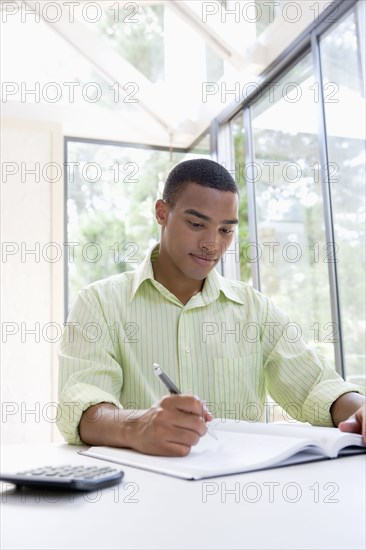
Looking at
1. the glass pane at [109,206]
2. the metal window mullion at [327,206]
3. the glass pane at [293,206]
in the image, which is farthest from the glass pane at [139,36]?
the metal window mullion at [327,206]

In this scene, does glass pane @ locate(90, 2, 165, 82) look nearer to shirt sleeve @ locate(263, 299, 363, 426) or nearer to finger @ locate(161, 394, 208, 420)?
shirt sleeve @ locate(263, 299, 363, 426)

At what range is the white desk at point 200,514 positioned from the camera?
587 mm

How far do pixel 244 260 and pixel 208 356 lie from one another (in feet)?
7.79

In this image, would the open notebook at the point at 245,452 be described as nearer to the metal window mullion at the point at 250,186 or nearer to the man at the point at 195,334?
the man at the point at 195,334

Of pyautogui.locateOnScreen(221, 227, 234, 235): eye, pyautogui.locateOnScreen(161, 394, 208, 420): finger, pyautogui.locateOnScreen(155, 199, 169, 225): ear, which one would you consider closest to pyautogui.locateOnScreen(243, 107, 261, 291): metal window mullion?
pyautogui.locateOnScreen(155, 199, 169, 225): ear

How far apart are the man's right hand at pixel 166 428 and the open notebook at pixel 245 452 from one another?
2cm

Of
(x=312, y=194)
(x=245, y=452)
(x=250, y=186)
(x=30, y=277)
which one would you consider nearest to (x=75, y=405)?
(x=245, y=452)

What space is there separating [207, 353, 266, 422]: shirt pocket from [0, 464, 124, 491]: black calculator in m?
0.81

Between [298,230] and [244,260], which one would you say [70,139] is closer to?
[244,260]

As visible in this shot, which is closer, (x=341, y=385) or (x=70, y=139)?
(x=341, y=385)

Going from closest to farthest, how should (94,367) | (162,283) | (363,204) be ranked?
(94,367)
(162,283)
(363,204)

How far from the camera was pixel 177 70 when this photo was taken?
441cm

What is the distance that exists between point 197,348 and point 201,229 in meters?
0.33

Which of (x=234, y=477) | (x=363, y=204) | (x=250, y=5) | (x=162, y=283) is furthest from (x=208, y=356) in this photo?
(x=250, y=5)
